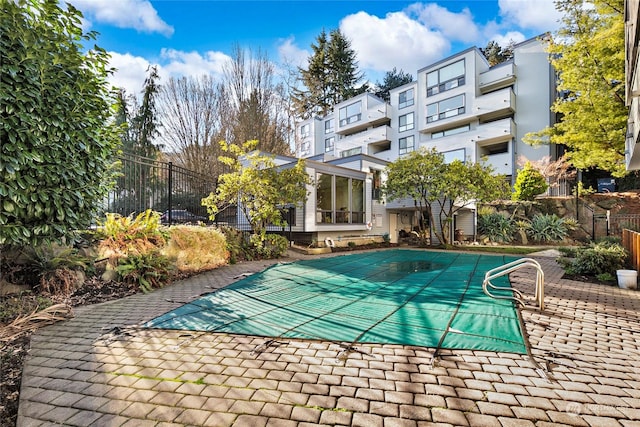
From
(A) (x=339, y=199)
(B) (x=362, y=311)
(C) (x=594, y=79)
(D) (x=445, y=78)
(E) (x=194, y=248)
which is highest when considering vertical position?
(D) (x=445, y=78)

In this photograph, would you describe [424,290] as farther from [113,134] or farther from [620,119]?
[620,119]

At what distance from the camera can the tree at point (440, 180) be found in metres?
12.5

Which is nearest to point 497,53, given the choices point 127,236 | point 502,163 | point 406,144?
point 406,144

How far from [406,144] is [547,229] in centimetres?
1406

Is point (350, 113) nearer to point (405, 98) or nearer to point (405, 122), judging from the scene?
point (405, 98)

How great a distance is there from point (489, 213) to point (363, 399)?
16.8 metres

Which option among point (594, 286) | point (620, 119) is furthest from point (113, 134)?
point (620, 119)

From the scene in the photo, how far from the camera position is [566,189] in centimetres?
1788

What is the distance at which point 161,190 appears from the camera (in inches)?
404

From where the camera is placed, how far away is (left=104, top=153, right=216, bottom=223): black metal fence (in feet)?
28.0

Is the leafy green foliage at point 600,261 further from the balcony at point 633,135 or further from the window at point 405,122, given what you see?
the window at point 405,122

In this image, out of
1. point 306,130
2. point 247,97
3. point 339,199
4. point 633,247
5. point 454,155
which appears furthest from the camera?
point 306,130

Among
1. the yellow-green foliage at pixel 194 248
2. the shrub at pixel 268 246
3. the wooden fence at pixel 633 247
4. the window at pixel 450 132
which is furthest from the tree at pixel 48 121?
the window at pixel 450 132

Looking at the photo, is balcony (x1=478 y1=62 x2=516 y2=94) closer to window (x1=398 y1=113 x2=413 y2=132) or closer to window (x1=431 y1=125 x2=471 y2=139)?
window (x1=431 y1=125 x2=471 y2=139)
